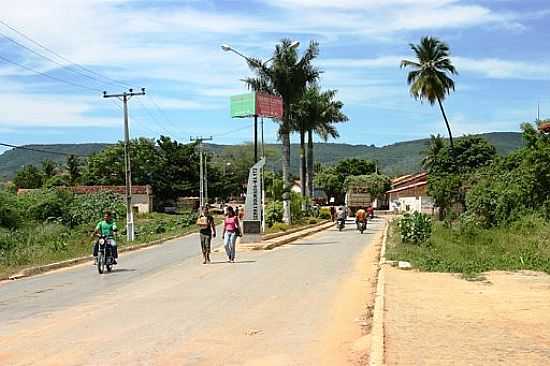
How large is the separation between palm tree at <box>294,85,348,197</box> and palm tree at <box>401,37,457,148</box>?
882 centimetres

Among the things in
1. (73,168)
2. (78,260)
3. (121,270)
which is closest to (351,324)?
(121,270)

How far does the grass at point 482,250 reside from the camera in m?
19.4

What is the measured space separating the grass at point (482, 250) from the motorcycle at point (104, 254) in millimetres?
8181

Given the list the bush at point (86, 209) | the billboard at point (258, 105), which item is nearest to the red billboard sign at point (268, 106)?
the billboard at point (258, 105)

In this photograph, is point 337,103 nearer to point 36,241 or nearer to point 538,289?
point 36,241

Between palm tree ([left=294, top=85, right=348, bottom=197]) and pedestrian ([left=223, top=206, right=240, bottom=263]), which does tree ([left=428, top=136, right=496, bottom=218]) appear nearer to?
palm tree ([left=294, top=85, right=348, bottom=197])

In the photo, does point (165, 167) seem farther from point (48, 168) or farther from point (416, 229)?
point (416, 229)

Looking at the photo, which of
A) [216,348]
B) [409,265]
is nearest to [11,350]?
[216,348]

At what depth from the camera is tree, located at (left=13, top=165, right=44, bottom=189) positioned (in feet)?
374

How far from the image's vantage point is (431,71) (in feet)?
188

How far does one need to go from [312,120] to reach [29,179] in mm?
64380

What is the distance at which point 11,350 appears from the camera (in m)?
9.39

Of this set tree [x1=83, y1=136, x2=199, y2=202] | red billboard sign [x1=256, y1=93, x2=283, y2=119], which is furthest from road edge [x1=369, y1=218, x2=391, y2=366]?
tree [x1=83, y1=136, x2=199, y2=202]

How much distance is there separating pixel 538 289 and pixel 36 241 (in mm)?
29956
